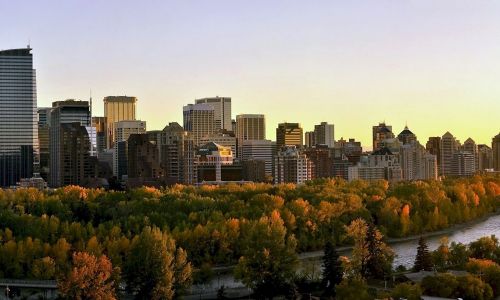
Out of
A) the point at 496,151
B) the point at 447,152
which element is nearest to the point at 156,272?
the point at 447,152

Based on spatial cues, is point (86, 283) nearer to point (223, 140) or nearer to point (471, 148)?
point (223, 140)

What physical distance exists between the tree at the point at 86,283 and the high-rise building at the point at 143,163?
99.9 ft

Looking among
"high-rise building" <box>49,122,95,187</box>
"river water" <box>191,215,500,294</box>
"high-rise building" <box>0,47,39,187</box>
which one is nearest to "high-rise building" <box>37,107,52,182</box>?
"high-rise building" <box>0,47,39,187</box>

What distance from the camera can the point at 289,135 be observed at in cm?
7475

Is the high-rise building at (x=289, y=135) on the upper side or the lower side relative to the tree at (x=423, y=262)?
upper

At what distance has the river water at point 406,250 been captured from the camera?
19281 mm

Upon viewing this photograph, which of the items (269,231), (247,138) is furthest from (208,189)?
(247,138)

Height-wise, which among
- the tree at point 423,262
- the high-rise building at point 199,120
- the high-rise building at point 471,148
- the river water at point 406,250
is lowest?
the river water at point 406,250

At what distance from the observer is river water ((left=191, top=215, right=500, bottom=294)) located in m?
19.3

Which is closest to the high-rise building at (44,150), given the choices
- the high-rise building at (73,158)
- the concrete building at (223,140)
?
the high-rise building at (73,158)

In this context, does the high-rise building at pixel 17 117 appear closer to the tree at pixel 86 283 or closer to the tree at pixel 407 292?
the tree at pixel 86 283

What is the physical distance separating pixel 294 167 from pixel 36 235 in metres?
32.8

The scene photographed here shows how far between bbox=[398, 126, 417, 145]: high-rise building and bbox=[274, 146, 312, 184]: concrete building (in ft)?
66.7

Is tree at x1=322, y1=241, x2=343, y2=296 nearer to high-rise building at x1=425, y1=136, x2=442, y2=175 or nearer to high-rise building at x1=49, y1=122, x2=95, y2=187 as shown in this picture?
high-rise building at x1=49, y1=122, x2=95, y2=187
